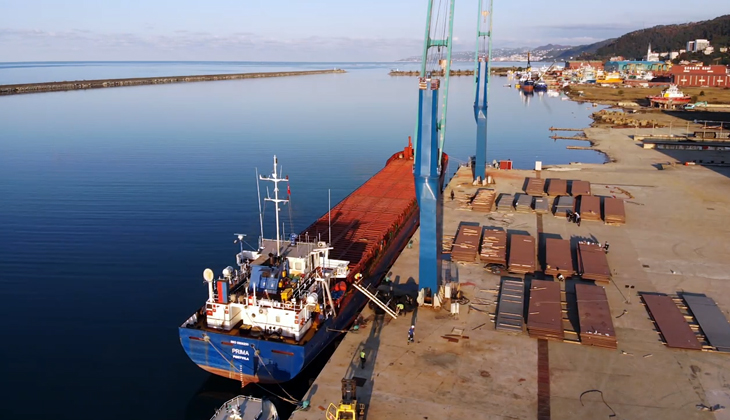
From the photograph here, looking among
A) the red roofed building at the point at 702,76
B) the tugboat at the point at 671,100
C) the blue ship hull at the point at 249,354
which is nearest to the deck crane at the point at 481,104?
the blue ship hull at the point at 249,354

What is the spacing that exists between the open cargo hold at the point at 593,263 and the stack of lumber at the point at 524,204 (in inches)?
391

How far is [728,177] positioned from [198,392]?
175 feet

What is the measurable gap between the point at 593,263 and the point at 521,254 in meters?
3.74

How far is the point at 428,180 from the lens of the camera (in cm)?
2495

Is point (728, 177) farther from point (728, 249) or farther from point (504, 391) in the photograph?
point (504, 391)

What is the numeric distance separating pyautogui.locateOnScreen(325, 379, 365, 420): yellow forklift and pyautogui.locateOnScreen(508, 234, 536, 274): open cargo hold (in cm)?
1427

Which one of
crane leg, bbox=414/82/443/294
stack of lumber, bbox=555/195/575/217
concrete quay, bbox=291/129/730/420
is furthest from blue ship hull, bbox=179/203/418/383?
stack of lumber, bbox=555/195/575/217

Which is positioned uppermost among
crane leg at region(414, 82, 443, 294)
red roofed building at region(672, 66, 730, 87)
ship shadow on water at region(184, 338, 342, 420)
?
red roofed building at region(672, 66, 730, 87)

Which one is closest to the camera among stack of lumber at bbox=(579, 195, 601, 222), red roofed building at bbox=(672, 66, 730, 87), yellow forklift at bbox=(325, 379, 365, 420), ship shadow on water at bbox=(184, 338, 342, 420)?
yellow forklift at bbox=(325, 379, 365, 420)

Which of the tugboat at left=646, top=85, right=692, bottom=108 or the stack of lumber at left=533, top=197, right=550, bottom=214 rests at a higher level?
the tugboat at left=646, top=85, right=692, bottom=108

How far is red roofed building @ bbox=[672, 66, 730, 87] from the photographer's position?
153875 millimetres

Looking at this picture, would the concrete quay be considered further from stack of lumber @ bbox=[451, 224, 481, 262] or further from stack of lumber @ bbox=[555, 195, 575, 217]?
stack of lumber @ bbox=[555, 195, 575, 217]

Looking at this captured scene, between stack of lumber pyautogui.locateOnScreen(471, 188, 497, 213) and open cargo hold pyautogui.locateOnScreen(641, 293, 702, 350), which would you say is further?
stack of lumber pyautogui.locateOnScreen(471, 188, 497, 213)

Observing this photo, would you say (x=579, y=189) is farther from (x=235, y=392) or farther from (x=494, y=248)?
(x=235, y=392)
